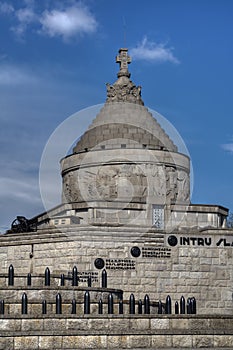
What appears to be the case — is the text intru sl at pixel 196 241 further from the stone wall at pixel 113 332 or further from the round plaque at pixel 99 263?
the stone wall at pixel 113 332

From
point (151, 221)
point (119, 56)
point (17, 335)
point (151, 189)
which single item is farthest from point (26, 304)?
point (119, 56)

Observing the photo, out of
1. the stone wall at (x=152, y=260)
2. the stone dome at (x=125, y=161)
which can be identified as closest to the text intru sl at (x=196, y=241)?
the stone wall at (x=152, y=260)

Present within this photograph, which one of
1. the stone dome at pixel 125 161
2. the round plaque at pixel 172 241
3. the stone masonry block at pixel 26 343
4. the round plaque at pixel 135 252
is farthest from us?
A: the stone dome at pixel 125 161

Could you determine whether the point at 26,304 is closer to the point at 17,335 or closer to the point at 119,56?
the point at 17,335

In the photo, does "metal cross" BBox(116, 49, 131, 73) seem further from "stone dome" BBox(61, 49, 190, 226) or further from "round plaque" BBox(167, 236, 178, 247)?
"round plaque" BBox(167, 236, 178, 247)

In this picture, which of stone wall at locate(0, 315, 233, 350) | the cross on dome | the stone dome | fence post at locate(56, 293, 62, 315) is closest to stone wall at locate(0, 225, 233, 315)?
the stone dome

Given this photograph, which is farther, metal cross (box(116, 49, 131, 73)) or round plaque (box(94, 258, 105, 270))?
metal cross (box(116, 49, 131, 73))

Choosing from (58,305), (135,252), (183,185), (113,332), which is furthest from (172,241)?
(113,332)

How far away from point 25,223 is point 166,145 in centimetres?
929

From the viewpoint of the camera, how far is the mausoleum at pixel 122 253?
17.6 metres

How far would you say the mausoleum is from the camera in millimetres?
17641

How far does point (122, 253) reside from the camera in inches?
1133

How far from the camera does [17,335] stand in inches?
658

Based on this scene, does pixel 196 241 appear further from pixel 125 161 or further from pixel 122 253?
pixel 125 161
